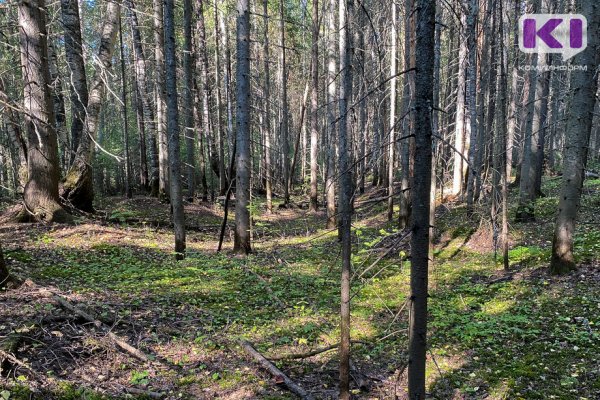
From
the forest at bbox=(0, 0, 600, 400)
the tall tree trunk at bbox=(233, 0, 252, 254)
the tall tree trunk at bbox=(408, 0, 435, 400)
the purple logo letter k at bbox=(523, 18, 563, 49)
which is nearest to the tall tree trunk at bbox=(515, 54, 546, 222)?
the forest at bbox=(0, 0, 600, 400)

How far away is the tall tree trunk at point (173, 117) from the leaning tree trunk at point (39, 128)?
8.64 feet

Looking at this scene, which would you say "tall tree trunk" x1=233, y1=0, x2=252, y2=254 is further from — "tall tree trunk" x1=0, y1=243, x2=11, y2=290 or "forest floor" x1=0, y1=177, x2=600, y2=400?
"tall tree trunk" x1=0, y1=243, x2=11, y2=290

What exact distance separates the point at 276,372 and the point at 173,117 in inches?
254

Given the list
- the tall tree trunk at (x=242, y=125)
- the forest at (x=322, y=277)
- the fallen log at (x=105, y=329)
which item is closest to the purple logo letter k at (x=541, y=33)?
the forest at (x=322, y=277)

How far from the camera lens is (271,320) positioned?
667 centimetres

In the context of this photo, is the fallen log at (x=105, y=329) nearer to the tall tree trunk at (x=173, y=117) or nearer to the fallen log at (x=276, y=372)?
the fallen log at (x=276, y=372)

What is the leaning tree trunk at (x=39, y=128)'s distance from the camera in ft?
28.7

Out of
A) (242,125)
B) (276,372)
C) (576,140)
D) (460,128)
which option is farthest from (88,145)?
(460,128)

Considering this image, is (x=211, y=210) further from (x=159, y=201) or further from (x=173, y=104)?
(x=173, y=104)

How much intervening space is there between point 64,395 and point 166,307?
9.67ft

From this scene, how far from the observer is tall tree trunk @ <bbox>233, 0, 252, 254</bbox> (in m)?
9.64

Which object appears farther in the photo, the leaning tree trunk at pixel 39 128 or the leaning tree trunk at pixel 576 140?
the leaning tree trunk at pixel 39 128

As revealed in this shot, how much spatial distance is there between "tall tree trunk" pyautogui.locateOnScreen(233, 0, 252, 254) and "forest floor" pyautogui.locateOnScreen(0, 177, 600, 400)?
81 centimetres

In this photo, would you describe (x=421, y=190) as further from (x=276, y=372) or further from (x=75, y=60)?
(x=75, y=60)
